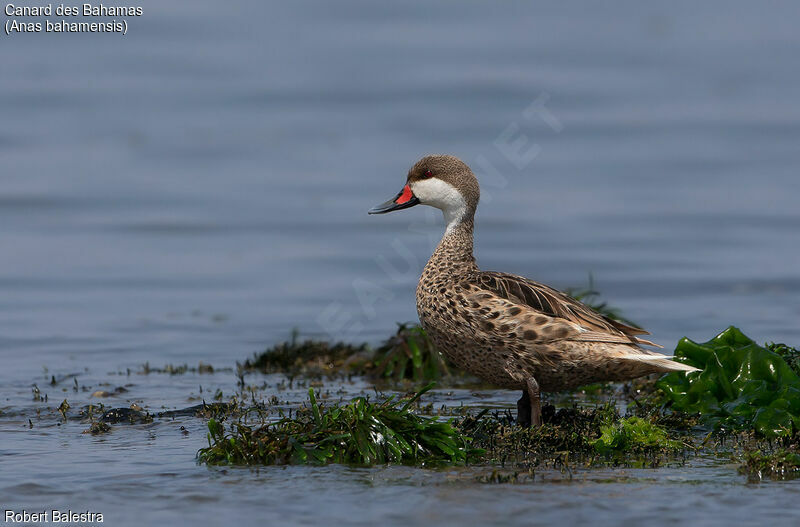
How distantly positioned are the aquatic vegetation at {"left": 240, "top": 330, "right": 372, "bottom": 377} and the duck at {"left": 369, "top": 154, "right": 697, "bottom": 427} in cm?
264

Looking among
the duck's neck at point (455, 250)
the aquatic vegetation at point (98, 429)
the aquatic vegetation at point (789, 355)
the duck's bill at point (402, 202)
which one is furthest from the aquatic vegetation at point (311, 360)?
the aquatic vegetation at point (789, 355)

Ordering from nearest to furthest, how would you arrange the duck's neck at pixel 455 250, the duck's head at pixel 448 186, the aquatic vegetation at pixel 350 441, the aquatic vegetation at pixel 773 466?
1. the aquatic vegetation at pixel 773 466
2. the aquatic vegetation at pixel 350 441
3. the duck's neck at pixel 455 250
4. the duck's head at pixel 448 186

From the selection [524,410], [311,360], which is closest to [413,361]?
[311,360]

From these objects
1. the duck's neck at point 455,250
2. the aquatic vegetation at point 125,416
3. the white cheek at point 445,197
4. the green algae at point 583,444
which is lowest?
the green algae at point 583,444

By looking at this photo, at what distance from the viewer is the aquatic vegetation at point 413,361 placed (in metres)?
9.97

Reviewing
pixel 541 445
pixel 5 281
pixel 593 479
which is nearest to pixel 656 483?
pixel 593 479

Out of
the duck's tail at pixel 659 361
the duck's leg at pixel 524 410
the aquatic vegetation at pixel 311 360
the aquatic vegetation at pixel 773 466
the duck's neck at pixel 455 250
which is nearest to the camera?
the aquatic vegetation at pixel 773 466

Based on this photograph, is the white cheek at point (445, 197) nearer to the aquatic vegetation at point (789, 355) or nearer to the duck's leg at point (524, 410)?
the duck's leg at point (524, 410)

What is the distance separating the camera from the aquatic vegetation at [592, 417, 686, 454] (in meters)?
6.96

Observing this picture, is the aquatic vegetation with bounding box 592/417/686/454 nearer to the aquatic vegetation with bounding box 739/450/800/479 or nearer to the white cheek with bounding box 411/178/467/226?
the aquatic vegetation with bounding box 739/450/800/479

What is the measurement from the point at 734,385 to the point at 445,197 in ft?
7.59

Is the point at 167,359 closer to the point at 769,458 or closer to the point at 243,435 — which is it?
the point at 243,435

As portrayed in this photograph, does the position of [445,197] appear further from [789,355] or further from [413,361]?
[789,355]

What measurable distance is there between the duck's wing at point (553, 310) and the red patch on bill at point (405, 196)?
1119mm
